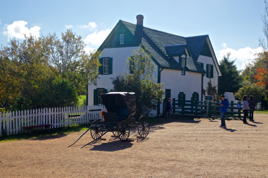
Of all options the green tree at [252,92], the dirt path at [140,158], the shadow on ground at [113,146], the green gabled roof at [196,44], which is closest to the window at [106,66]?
the green gabled roof at [196,44]

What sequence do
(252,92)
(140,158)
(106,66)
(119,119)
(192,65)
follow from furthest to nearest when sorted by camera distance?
(252,92), (192,65), (106,66), (119,119), (140,158)

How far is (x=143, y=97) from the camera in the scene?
1778 centimetres

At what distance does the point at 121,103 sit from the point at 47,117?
435 cm

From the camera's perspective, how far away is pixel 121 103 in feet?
41.0

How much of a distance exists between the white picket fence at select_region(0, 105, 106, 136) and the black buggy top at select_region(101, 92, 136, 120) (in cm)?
128

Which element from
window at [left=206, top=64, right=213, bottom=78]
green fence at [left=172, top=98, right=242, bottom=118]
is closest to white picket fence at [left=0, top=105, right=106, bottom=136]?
green fence at [left=172, top=98, right=242, bottom=118]

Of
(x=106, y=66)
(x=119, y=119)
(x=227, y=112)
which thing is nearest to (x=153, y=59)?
(x=106, y=66)

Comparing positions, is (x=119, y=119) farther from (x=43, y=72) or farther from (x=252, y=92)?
(x=252, y=92)

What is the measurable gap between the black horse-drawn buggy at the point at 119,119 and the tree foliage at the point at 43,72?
362cm

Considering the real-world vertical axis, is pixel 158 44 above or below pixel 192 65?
above

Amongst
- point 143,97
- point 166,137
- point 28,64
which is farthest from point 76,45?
point 166,137

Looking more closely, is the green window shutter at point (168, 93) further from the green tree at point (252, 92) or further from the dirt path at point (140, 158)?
the green tree at point (252, 92)

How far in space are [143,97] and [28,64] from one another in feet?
A: 25.0

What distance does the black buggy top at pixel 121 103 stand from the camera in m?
12.1
